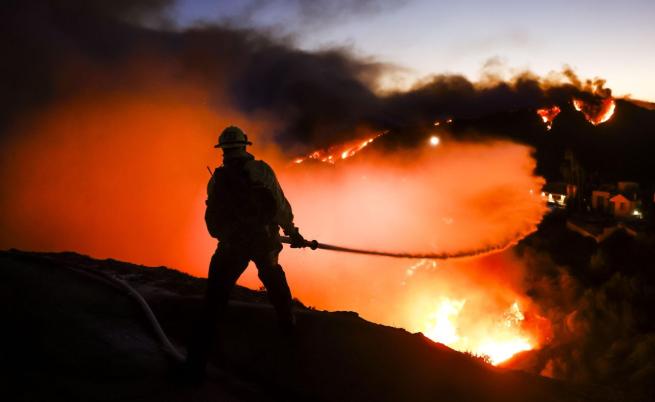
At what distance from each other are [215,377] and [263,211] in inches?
67.7

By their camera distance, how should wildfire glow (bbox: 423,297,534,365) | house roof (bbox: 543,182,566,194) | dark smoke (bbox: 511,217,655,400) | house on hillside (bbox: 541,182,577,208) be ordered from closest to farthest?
dark smoke (bbox: 511,217,655,400) < wildfire glow (bbox: 423,297,534,365) < house on hillside (bbox: 541,182,577,208) < house roof (bbox: 543,182,566,194)

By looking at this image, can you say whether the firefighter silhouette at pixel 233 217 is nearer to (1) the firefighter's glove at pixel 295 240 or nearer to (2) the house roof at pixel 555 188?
(1) the firefighter's glove at pixel 295 240

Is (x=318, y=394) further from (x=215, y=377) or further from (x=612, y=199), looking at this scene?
(x=612, y=199)

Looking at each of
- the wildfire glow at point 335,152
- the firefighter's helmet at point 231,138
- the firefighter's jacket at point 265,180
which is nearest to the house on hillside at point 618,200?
the wildfire glow at point 335,152

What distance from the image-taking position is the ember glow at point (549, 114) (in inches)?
2566

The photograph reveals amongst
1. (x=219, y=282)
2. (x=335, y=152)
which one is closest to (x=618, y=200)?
(x=335, y=152)

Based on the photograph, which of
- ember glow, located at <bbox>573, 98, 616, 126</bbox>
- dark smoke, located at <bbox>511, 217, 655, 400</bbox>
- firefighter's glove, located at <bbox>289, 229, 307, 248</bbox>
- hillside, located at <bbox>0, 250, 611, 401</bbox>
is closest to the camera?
hillside, located at <bbox>0, 250, 611, 401</bbox>

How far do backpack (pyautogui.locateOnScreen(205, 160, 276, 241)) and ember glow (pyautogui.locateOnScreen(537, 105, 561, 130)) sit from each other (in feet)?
233

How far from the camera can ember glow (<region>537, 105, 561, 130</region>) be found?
65.2 metres

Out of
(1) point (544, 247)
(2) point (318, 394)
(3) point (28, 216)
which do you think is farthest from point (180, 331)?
(1) point (544, 247)

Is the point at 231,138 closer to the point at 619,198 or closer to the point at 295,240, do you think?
the point at 295,240

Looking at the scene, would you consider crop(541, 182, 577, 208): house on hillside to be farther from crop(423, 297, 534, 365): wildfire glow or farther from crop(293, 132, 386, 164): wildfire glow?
crop(293, 132, 386, 164): wildfire glow

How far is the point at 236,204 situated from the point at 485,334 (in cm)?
3524

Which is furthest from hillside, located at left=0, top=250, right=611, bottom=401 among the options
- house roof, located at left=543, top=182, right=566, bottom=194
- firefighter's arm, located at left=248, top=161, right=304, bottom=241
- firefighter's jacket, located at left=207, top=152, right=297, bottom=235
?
house roof, located at left=543, top=182, right=566, bottom=194
